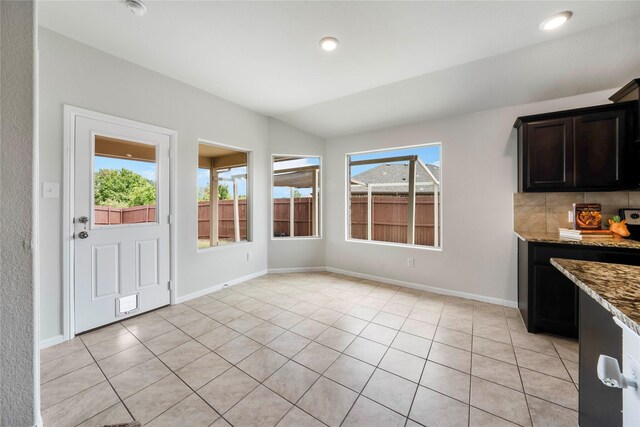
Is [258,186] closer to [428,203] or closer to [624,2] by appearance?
[428,203]

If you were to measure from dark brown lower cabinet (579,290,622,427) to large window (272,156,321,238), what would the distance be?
3783 mm

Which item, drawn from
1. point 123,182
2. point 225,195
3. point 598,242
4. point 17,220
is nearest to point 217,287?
point 225,195

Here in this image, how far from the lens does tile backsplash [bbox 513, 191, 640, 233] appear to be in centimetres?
258

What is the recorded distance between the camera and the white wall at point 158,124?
2205 mm

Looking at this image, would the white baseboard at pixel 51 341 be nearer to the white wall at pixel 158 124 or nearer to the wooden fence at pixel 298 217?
the white wall at pixel 158 124

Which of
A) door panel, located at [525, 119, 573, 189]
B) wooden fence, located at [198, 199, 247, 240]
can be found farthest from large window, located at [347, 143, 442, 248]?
wooden fence, located at [198, 199, 247, 240]

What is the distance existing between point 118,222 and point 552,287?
4.33m

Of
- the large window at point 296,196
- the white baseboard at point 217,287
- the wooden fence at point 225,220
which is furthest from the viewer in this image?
the large window at point 296,196

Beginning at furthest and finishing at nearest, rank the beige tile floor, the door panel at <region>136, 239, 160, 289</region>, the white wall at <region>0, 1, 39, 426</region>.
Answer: the door panel at <region>136, 239, 160, 289</region> < the beige tile floor < the white wall at <region>0, 1, 39, 426</region>

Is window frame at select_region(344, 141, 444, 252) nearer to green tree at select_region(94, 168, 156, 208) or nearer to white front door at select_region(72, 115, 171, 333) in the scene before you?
white front door at select_region(72, 115, 171, 333)

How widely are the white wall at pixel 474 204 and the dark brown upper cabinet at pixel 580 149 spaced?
1.05ft

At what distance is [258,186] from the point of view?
13.9 feet

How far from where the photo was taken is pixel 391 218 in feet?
15.2

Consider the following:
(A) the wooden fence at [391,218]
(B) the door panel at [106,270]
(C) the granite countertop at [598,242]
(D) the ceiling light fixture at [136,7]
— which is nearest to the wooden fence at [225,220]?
(B) the door panel at [106,270]
